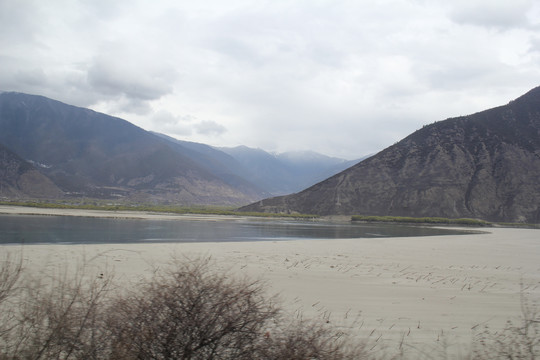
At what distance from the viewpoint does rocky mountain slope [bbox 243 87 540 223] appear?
81.1 m

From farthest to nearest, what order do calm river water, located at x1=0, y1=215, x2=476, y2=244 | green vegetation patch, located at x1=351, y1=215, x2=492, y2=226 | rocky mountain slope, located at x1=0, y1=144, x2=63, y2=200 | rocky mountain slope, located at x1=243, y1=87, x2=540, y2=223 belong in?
rocky mountain slope, located at x1=0, y1=144, x2=63, y2=200 < rocky mountain slope, located at x1=243, y1=87, x2=540, y2=223 < green vegetation patch, located at x1=351, y1=215, x2=492, y2=226 < calm river water, located at x1=0, y1=215, x2=476, y2=244

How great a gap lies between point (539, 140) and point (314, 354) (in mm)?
103456

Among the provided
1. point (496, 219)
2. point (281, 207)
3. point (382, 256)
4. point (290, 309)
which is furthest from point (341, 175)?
point (290, 309)

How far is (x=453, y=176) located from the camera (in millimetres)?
88438

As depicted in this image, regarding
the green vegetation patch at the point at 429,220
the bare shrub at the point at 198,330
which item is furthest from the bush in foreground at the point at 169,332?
the green vegetation patch at the point at 429,220

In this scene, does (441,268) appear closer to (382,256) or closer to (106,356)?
(382,256)

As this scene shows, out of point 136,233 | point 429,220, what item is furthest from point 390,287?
point 429,220

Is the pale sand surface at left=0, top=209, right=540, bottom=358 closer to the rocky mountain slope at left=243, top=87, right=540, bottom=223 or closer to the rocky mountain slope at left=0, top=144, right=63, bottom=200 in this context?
the rocky mountain slope at left=243, top=87, right=540, bottom=223

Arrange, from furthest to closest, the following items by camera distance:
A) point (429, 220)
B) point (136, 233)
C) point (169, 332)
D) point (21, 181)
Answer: point (21, 181) → point (429, 220) → point (136, 233) → point (169, 332)

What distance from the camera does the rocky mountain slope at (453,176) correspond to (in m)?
81.1

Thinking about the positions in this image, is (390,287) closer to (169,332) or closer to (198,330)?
(198,330)

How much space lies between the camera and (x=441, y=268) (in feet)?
53.9

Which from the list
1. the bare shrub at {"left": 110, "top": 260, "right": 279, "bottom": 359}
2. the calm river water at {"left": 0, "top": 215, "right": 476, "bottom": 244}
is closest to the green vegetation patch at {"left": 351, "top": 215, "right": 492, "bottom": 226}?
the calm river water at {"left": 0, "top": 215, "right": 476, "bottom": 244}

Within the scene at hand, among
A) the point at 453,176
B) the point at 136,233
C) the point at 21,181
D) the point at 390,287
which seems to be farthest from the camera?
the point at 21,181
